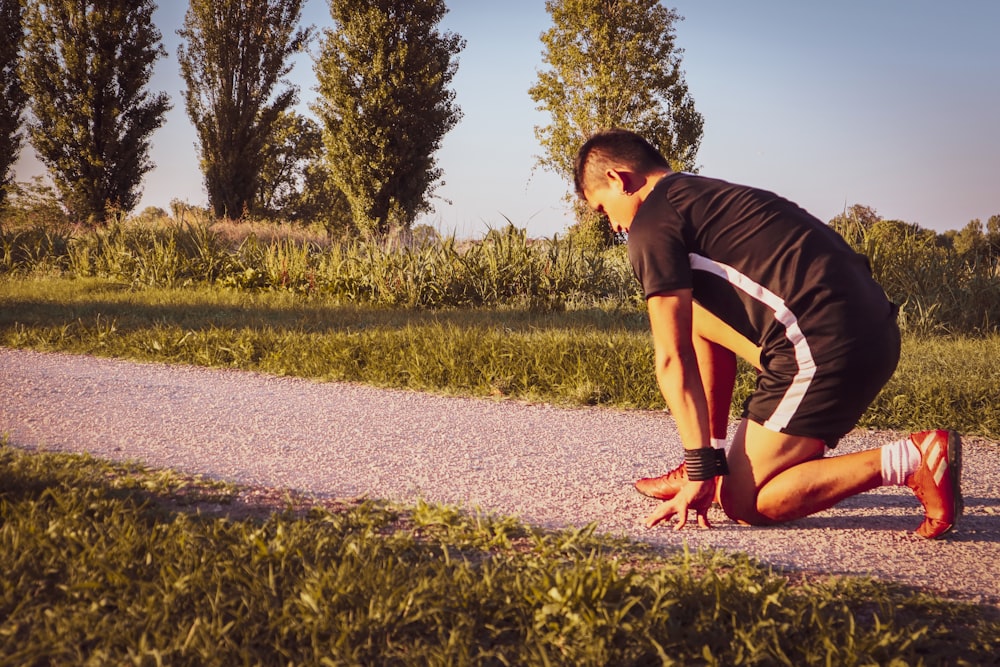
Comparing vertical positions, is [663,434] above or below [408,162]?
below

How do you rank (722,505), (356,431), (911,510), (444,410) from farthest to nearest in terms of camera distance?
(444,410), (356,431), (911,510), (722,505)

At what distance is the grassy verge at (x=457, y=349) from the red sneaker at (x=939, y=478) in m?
1.83

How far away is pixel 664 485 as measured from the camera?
11.3ft

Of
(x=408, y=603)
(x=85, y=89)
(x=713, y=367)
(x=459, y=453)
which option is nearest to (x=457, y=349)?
(x=459, y=453)

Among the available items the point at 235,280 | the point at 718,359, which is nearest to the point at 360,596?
the point at 718,359

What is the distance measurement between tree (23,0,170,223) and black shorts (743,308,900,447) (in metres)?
28.5

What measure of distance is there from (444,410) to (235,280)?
7663mm

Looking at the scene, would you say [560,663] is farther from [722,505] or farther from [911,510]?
[911,510]

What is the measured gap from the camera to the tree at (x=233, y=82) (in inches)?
1088

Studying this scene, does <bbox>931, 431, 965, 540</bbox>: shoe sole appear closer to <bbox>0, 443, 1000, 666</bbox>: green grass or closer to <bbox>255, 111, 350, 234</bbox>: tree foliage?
<bbox>0, 443, 1000, 666</bbox>: green grass

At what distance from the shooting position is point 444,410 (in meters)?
5.07

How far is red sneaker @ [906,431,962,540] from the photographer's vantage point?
9.71ft

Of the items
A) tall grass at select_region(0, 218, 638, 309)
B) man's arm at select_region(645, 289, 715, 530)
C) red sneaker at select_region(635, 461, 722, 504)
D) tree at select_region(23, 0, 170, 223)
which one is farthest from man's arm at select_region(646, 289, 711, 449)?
tree at select_region(23, 0, 170, 223)

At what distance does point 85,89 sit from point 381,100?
11.0 meters
